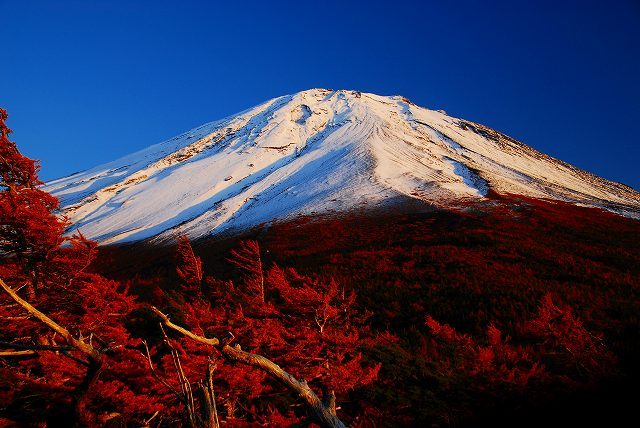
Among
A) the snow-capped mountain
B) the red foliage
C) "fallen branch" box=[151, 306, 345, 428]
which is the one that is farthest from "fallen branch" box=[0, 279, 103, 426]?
the snow-capped mountain

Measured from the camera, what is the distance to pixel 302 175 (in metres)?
Answer: 66.3

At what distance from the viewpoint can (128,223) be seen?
2270 inches

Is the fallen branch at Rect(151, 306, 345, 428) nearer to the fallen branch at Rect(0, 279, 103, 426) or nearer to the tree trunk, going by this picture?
the fallen branch at Rect(0, 279, 103, 426)

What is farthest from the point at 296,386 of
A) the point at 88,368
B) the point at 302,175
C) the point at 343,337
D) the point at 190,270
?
the point at 302,175

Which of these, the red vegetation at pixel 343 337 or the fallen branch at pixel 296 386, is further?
the red vegetation at pixel 343 337

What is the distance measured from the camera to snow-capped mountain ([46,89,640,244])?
51.9 m

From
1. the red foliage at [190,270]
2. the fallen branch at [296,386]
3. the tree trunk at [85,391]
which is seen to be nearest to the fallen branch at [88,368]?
the tree trunk at [85,391]

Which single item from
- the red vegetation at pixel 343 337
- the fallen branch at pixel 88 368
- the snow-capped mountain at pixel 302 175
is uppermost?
the snow-capped mountain at pixel 302 175

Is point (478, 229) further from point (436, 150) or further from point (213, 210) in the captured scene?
point (436, 150)

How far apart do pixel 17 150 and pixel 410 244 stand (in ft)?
92.9

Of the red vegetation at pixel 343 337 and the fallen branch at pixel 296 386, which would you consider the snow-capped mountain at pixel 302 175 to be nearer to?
the red vegetation at pixel 343 337

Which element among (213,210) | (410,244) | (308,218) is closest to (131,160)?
(213,210)

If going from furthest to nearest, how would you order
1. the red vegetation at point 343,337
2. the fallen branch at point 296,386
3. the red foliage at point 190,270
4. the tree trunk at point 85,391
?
the red foliage at point 190,270 → the red vegetation at point 343,337 → the tree trunk at point 85,391 → the fallen branch at point 296,386

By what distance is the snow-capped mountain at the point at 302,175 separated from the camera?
2044 inches
